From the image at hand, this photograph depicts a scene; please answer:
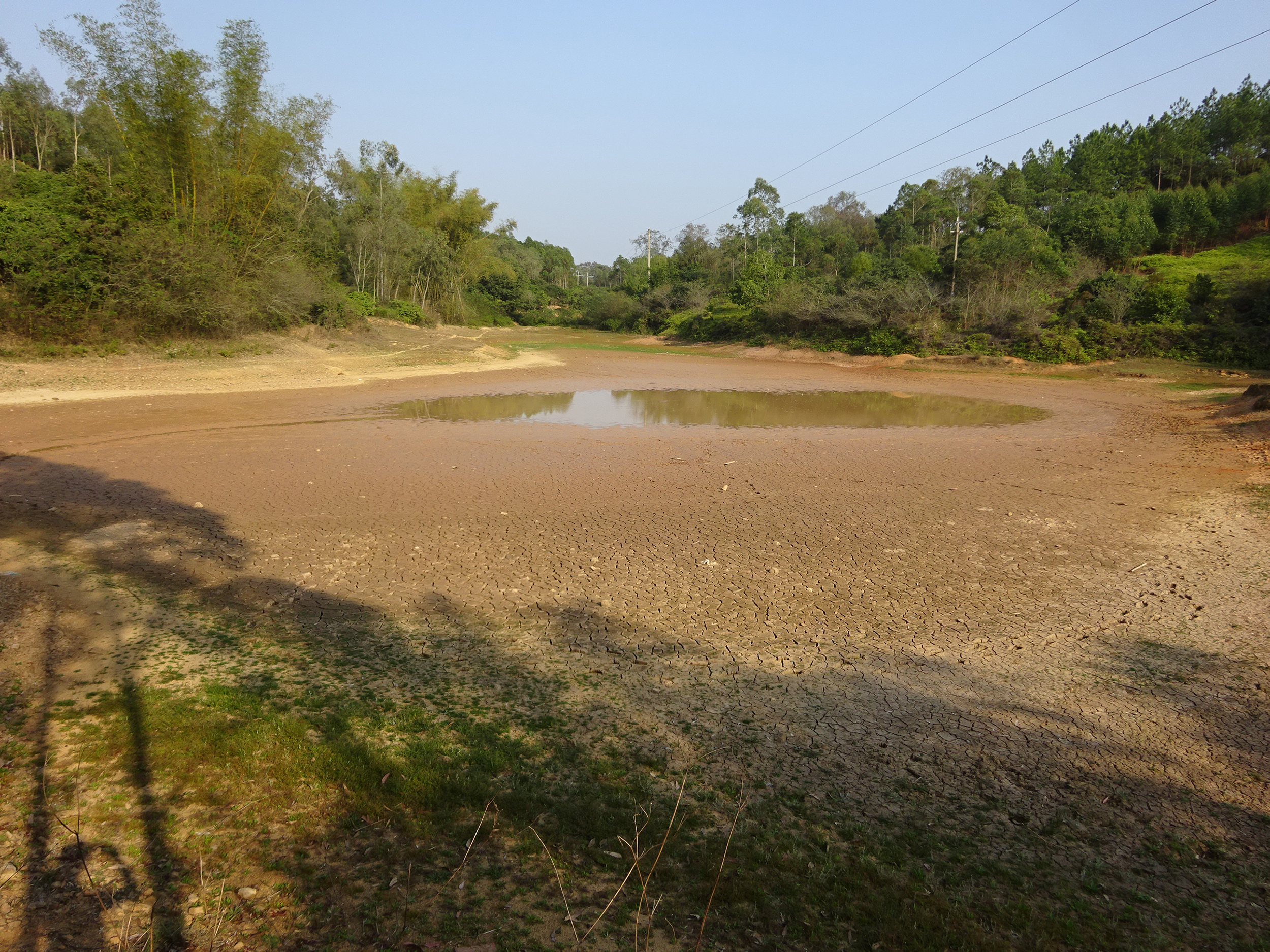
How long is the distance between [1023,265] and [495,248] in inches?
1942

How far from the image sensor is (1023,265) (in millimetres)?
35906

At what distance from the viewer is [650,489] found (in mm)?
10734

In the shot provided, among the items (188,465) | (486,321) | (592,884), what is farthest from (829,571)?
(486,321)

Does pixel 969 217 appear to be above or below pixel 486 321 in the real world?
above

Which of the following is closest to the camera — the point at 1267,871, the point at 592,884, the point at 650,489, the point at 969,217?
the point at 592,884

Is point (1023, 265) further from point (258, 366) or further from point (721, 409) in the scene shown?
point (258, 366)

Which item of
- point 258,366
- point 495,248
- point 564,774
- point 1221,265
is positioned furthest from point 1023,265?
point 495,248

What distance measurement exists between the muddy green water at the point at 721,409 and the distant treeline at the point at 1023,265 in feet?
39.0

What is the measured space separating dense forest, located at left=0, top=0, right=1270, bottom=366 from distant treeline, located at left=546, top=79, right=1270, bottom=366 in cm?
14

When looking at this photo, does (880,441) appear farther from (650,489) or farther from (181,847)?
(181,847)

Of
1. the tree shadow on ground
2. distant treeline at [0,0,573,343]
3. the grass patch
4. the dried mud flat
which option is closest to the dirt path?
distant treeline at [0,0,573,343]

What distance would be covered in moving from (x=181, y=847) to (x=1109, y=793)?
14.9 ft

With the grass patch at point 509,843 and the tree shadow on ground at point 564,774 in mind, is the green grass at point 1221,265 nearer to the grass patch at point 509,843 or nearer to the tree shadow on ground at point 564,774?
the tree shadow on ground at point 564,774

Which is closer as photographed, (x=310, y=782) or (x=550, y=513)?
(x=310, y=782)
